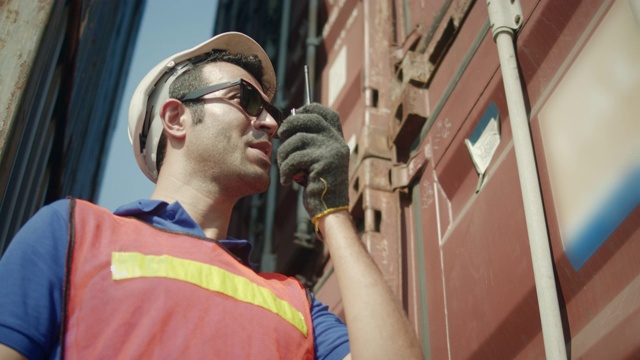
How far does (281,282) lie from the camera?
68.3 inches

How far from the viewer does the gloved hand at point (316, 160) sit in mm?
1630

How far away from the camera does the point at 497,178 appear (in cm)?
211

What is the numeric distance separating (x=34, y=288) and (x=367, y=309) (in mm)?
608

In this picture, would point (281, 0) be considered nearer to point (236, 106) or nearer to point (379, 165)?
point (379, 165)

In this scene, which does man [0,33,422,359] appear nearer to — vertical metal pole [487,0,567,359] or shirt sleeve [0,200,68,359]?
shirt sleeve [0,200,68,359]

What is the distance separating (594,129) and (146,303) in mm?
1022

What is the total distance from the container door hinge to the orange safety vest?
135cm

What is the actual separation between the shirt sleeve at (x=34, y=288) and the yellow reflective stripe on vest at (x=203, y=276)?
106mm

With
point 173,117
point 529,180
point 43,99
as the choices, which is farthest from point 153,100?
point 529,180

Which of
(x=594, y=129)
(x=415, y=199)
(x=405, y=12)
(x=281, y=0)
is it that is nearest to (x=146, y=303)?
(x=594, y=129)

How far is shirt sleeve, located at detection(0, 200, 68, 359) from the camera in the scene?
1.22 m

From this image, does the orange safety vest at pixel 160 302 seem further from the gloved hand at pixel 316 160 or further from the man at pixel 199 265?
the gloved hand at pixel 316 160

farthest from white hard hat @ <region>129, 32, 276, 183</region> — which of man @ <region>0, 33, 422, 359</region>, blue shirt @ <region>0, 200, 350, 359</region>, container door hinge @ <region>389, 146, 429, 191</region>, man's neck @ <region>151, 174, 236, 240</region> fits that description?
container door hinge @ <region>389, 146, 429, 191</region>

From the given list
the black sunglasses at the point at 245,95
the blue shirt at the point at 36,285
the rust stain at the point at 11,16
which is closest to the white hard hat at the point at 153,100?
the black sunglasses at the point at 245,95
